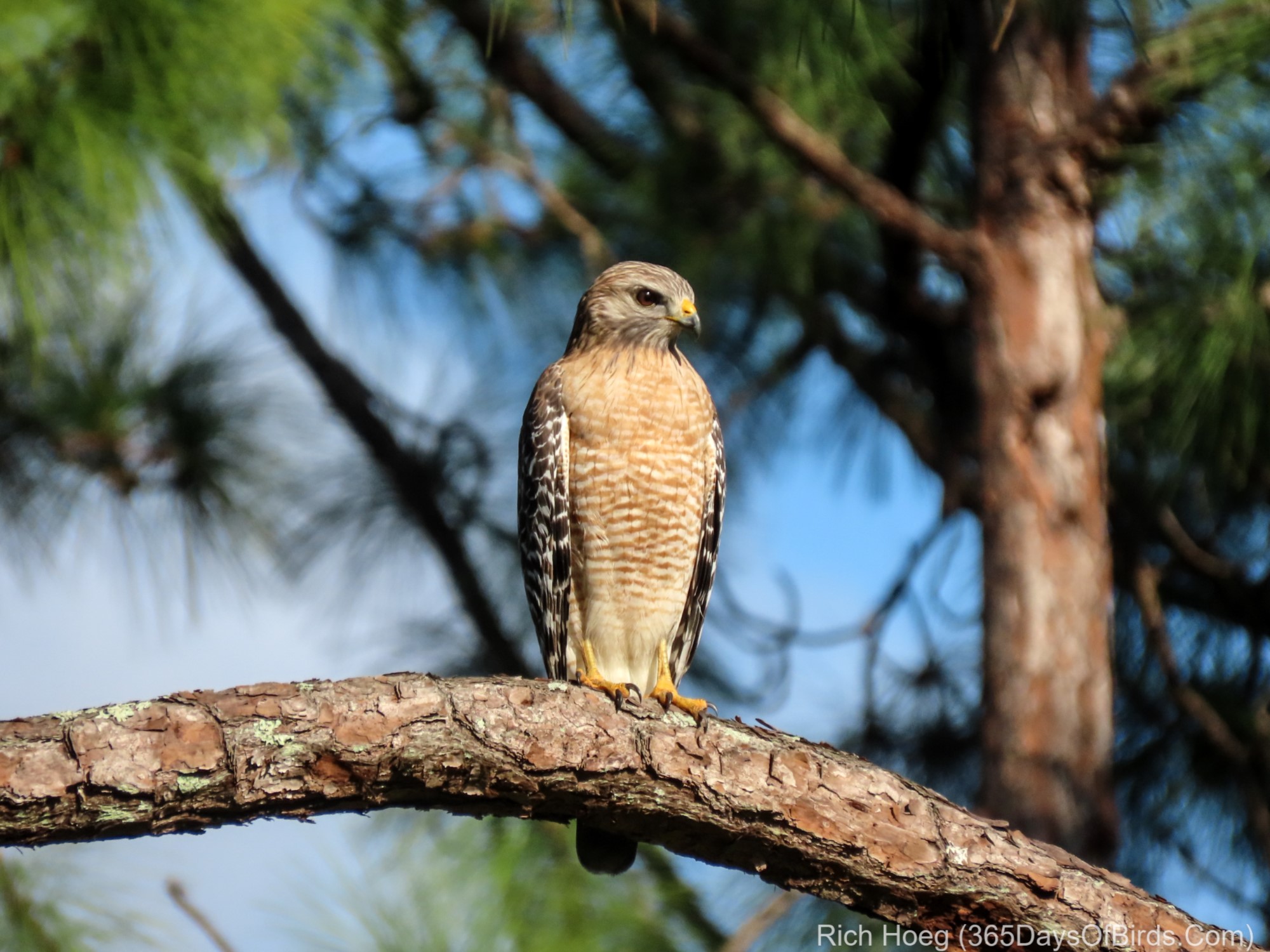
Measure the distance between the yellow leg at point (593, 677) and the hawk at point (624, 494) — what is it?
0.01 m

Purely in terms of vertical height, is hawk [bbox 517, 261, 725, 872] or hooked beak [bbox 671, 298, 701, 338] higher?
hooked beak [bbox 671, 298, 701, 338]

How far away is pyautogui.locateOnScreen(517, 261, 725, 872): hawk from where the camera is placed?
16.8 feet

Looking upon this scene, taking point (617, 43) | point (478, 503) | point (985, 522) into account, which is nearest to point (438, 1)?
point (617, 43)

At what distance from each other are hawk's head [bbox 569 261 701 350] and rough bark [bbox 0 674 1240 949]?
2042mm

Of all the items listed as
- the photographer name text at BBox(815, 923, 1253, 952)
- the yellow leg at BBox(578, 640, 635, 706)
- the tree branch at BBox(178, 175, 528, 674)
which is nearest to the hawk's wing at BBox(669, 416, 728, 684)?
the yellow leg at BBox(578, 640, 635, 706)

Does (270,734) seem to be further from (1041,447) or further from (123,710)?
(1041,447)

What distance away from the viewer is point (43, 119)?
13.8 ft

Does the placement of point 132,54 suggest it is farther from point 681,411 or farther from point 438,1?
point 438,1

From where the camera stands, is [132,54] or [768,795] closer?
[768,795]

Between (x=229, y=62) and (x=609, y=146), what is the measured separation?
3.18 m

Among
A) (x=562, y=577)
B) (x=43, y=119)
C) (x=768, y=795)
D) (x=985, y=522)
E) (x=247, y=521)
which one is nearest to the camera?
(x=768, y=795)

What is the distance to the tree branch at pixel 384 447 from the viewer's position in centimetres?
671

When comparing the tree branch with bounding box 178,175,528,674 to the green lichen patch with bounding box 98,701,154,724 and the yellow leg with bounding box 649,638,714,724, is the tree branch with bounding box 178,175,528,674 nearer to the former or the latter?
the yellow leg with bounding box 649,638,714,724

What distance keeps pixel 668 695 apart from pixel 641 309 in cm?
172
